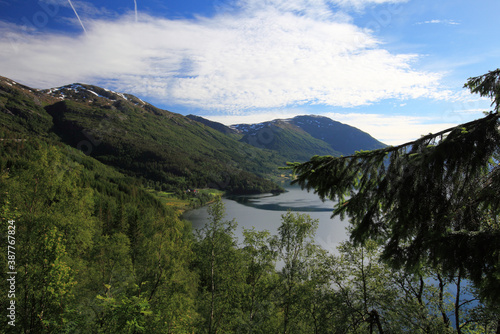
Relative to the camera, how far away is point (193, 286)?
66.3 ft

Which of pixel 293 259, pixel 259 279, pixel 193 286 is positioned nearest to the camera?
pixel 293 259

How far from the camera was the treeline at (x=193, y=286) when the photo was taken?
7512mm

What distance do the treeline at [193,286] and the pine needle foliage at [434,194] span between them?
87cm

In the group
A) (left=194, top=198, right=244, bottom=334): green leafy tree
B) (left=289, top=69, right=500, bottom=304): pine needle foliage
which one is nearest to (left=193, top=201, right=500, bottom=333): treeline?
(left=194, top=198, right=244, bottom=334): green leafy tree

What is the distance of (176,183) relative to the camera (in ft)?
483

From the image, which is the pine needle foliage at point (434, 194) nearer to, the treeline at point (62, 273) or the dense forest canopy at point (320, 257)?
the dense forest canopy at point (320, 257)

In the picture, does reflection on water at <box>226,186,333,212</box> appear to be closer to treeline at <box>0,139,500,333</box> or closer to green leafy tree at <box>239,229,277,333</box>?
green leafy tree at <box>239,229,277,333</box>

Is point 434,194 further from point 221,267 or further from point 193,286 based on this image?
point 193,286

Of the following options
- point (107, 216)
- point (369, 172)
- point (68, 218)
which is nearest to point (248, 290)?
point (68, 218)

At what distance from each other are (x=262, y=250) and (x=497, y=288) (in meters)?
13.4

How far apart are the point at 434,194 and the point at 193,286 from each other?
2042 cm

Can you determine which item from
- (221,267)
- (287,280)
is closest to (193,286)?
(221,267)

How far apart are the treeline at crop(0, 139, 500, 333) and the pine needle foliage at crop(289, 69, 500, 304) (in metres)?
0.87

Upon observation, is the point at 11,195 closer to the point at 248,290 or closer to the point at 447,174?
the point at 248,290
